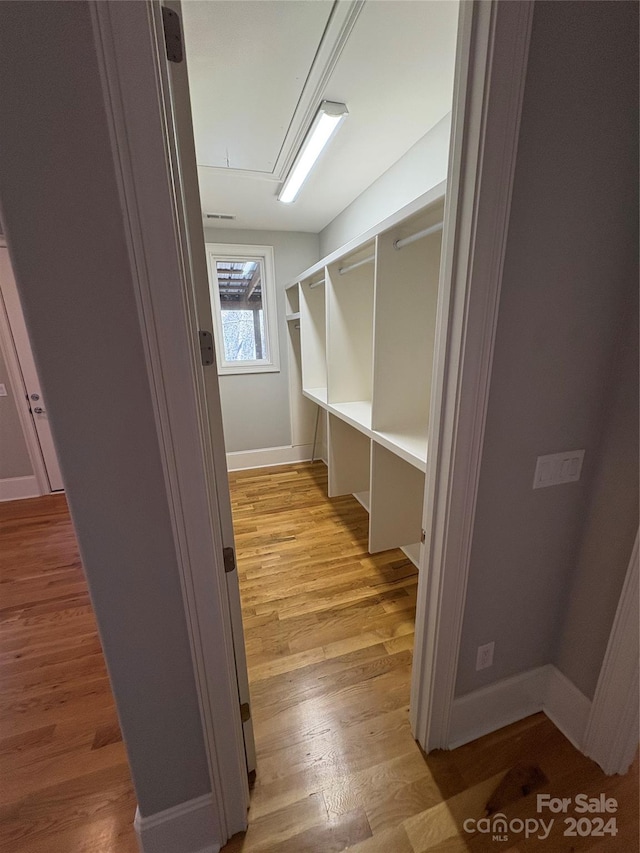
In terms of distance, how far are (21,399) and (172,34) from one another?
11.4 ft

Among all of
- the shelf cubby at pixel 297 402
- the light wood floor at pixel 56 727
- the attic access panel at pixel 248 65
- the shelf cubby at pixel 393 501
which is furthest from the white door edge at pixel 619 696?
the shelf cubby at pixel 297 402

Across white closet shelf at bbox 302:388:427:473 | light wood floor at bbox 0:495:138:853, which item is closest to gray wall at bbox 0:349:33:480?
light wood floor at bbox 0:495:138:853

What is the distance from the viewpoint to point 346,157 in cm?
206

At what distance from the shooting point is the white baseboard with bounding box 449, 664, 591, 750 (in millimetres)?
1234

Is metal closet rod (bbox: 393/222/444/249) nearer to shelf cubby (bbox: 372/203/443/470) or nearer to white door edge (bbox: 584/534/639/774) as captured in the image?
shelf cubby (bbox: 372/203/443/470)

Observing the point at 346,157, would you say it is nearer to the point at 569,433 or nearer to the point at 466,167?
the point at 466,167

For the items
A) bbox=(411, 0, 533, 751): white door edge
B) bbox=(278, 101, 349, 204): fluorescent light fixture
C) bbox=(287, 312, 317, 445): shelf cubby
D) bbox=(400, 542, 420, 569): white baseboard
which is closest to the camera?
bbox=(411, 0, 533, 751): white door edge

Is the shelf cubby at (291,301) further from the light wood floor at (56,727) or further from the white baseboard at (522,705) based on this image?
the white baseboard at (522,705)

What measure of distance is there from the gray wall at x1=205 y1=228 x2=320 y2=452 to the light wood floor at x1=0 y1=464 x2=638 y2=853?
6.25 ft

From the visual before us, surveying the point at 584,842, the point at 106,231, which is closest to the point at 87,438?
the point at 106,231

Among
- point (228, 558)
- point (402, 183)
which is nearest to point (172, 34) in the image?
point (228, 558)

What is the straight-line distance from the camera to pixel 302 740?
1.28 meters

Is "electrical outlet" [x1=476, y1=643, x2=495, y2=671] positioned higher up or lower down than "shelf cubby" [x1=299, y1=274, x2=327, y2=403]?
lower down

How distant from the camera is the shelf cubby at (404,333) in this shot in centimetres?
172
